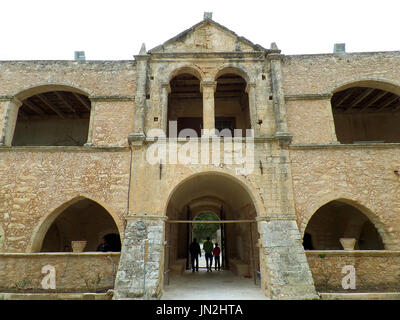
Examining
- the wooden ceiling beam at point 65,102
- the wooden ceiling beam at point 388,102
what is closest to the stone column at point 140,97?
the wooden ceiling beam at point 65,102

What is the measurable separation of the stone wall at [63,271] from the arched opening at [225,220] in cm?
240

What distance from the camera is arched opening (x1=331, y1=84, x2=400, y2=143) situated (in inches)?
488

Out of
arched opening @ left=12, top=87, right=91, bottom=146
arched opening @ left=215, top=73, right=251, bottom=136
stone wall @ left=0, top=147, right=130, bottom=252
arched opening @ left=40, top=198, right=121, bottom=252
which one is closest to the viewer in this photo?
stone wall @ left=0, top=147, right=130, bottom=252

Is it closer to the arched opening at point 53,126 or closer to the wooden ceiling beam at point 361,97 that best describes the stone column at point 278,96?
the wooden ceiling beam at point 361,97

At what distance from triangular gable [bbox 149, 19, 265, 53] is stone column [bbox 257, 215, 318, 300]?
6.71 metres

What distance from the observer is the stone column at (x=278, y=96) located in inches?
344

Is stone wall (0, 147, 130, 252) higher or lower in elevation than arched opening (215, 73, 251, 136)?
lower

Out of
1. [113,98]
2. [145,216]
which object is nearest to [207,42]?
[113,98]

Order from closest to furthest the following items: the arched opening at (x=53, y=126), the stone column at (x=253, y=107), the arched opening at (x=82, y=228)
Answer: the stone column at (x=253, y=107), the arched opening at (x=82, y=228), the arched opening at (x=53, y=126)

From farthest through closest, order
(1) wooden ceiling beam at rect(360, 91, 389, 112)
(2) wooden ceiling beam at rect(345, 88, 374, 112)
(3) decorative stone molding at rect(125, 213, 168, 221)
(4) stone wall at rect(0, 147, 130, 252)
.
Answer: (1) wooden ceiling beam at rect(360, 91, 389, 112) → (2) wooden ceiling beam at rect(345, 88, 374, 112) → (4) stone wall at rect(0, 147, 130, 252) → (3) decorative stone molding at rect(125, 213, 168, 221)

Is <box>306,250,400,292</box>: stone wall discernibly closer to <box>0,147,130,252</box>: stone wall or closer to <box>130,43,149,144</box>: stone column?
<box>0,147,130,252</box>: stone wall

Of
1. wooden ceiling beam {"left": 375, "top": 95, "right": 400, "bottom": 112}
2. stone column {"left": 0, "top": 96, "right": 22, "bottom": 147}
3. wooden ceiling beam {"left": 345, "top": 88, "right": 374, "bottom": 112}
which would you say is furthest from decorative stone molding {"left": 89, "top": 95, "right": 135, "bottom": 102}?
wooden ceiling beam {"left": 375, "top": 95, "right": 400, "bottom": 112}

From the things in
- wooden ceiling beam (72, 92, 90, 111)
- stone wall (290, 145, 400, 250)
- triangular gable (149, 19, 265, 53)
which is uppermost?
triangular gable (149, 19, 265, 53)

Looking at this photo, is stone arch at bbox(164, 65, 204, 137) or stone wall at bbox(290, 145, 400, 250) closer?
stone wall at bbox(290, 145, 400, 250)
